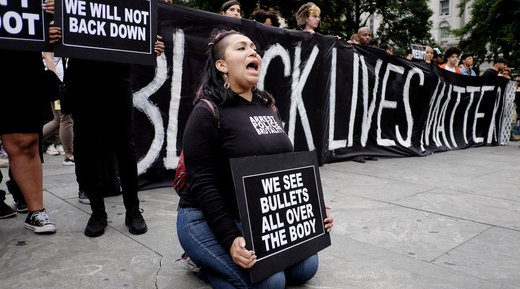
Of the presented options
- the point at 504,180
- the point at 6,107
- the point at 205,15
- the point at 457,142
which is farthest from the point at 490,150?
the point at 6,107

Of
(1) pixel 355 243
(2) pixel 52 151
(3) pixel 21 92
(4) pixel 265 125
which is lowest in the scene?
(1) pixel 355 243

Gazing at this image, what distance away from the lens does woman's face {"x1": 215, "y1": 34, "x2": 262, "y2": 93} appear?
2146 millimetres

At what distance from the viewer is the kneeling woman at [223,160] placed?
1967 millimetres

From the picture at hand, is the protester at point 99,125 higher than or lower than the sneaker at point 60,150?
higher

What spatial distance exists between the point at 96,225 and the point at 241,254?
4.93 feet

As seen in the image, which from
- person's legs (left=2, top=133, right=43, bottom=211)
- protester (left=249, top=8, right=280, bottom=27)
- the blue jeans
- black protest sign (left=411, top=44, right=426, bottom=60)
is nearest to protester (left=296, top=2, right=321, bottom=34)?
protester (left=249, top=8, right=280, bottom=27)

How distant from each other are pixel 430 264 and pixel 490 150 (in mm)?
7111

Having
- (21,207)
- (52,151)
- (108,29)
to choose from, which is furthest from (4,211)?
(52,151)

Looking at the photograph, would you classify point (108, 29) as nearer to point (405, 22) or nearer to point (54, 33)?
point (54, 33)

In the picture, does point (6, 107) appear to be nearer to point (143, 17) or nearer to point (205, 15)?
point (143, 17)

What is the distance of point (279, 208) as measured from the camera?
2053 millimetres

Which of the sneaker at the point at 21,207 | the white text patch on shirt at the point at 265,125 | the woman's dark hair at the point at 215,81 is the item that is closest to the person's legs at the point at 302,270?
the white text patch on shirt at the point at 265,125

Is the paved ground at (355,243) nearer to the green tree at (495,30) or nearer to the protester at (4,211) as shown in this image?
the protester at (4,211)

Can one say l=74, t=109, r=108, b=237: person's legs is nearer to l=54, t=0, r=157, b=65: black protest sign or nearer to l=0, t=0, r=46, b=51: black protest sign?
l=54, t=0, r=157, b=65: black protest sign
